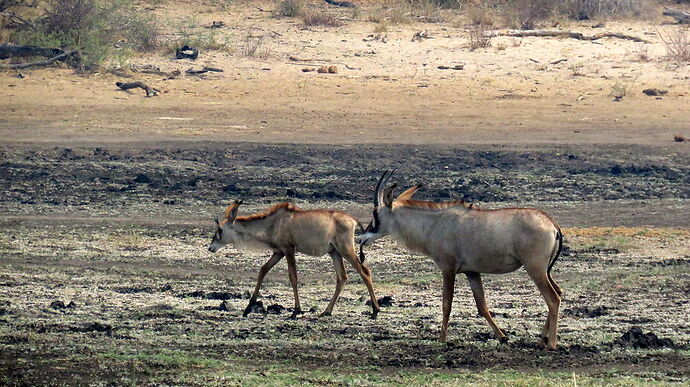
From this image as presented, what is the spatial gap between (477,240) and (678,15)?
21176mm

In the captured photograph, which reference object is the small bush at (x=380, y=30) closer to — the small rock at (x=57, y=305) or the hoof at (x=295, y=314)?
the hoof at (x=295, y=314)

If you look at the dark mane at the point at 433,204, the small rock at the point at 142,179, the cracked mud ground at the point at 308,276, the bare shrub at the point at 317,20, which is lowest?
the small rock at the point at 142,179

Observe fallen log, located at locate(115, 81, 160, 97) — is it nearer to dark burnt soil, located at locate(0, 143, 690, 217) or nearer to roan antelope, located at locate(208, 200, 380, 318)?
dark burnt soil, located at locate(0, 143, 690, 217)

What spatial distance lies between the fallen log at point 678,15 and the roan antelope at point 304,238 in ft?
65.3

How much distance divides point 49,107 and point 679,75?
12790 mm

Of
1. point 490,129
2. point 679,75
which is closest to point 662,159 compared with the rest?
point 490,129

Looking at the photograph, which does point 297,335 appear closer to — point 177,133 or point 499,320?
point 499,320

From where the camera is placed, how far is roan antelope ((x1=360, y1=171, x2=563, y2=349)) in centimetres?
1033

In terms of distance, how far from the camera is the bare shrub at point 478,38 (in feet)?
88.4

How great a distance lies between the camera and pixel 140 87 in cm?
2419

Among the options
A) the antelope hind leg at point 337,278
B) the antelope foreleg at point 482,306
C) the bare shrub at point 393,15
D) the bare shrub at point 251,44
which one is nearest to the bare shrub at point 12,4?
the bare shrub at point 251,44

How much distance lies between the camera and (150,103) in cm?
2350

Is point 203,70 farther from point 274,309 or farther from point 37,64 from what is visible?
point 274,309

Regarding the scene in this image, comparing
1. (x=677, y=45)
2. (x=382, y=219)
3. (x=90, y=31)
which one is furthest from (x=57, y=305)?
(x=677, y=45)
